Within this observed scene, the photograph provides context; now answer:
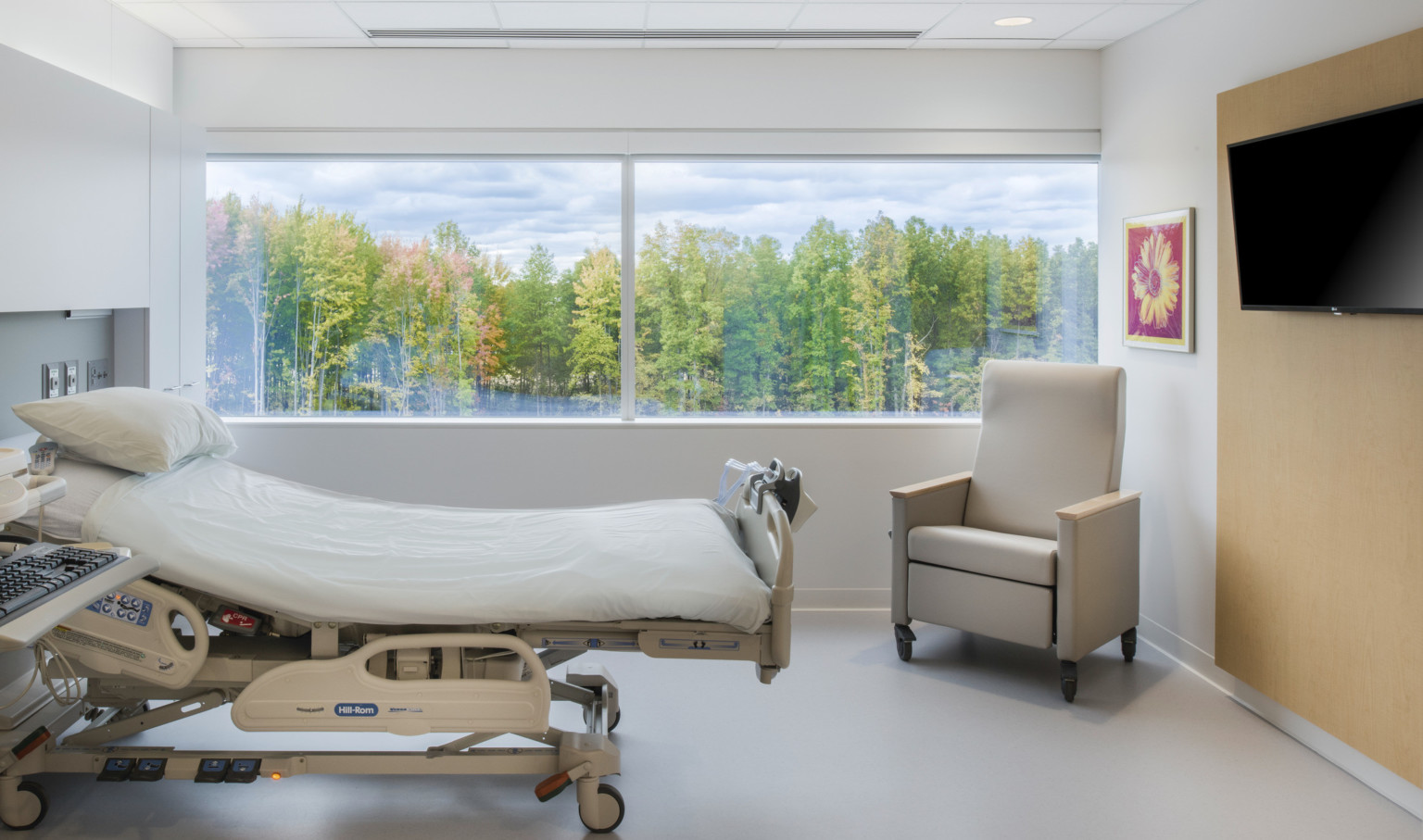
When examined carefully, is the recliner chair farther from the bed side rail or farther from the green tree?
the green tree

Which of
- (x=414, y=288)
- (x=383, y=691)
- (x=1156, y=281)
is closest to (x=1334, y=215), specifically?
(x=1156, y=281)

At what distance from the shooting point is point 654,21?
3863 mm

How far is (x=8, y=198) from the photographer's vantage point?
113 inches

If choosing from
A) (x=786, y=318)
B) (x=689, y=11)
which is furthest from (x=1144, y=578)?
(x=689, y=11)

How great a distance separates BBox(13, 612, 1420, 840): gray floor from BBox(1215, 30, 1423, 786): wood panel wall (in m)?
0.25

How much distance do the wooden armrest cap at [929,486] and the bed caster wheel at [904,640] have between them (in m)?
0.53

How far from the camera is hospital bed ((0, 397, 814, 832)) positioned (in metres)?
2.34

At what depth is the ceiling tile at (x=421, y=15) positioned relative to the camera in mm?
3631

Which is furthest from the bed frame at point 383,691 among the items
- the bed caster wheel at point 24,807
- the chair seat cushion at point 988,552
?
the chair seat cushion at point 988,552

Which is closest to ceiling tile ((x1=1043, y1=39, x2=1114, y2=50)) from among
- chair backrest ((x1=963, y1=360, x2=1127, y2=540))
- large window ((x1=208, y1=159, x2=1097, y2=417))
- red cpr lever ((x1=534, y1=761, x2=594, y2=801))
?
large window ((x1=208, y1=159, x2=1097, y2=417))

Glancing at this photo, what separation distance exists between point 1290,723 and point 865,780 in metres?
1.50

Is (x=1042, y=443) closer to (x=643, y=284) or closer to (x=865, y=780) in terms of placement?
(x=865, y=780)

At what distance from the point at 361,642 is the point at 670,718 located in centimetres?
112

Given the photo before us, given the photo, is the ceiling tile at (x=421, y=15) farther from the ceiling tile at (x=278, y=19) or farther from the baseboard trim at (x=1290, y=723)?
the baseboard trim at (x=1290, y=723)
